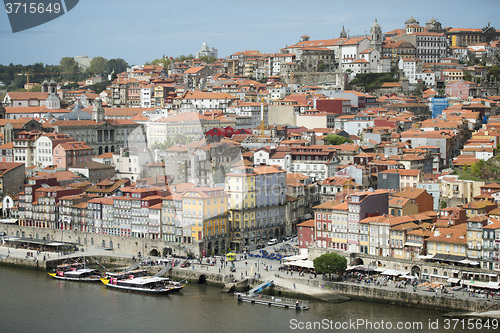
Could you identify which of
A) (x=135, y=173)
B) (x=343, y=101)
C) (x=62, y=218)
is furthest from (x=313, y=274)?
(x=343, y=101)

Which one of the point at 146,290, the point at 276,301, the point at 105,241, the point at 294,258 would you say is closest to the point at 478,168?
the point at 294,258

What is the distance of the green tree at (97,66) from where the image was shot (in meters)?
96.8

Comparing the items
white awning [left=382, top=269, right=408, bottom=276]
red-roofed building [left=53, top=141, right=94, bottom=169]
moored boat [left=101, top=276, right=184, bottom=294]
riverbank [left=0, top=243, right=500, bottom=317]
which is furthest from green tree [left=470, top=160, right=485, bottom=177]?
red-roofed building [left=53, top=141, right=94, bottom=169]

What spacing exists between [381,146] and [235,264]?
54.2ft

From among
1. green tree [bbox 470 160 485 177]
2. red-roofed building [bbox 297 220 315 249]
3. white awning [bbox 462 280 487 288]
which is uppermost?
green tree [bbox 470 160 485 177]

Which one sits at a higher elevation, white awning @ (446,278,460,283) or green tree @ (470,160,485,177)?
green tree @ (470,160,485,177)

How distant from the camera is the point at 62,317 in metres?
26.1

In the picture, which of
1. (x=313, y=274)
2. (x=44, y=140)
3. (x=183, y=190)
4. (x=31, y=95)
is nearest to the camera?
(x=313, y=274)

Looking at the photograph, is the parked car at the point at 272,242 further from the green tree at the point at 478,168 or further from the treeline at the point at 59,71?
the treeline at the point at 59,71

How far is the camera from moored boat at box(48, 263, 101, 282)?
1224 inches

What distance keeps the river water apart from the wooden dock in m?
0.26

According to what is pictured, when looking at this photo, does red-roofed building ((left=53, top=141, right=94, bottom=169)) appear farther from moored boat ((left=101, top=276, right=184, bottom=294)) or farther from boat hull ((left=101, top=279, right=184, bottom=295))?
boat hull ((left=101, top=279, right=184, bottom=295))

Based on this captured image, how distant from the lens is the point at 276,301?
27.1m

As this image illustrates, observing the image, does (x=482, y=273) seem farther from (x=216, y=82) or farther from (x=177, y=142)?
(x=216, y=82)
